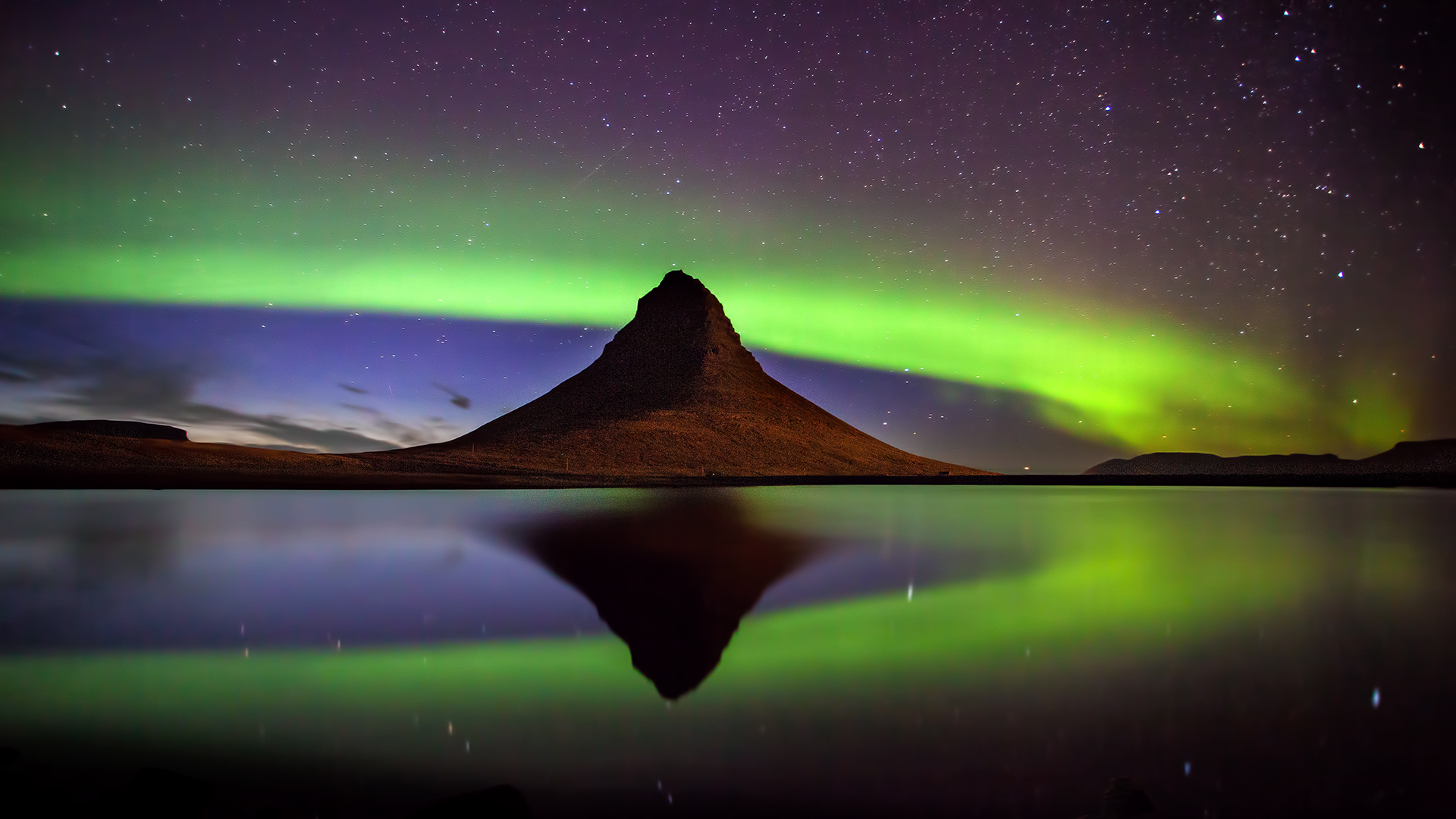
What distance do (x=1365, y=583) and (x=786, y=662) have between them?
1328 centimetres

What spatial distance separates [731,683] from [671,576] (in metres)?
6.74

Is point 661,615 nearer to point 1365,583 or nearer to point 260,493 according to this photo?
point 1365,583

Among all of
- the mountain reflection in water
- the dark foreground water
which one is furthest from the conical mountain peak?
the dark foreground water

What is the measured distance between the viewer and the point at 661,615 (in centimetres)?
1058

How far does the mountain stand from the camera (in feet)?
388

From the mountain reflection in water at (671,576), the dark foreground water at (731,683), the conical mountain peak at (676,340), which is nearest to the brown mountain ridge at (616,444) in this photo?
the conical mountain peak at (676,340)

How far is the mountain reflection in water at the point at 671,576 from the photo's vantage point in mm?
8656

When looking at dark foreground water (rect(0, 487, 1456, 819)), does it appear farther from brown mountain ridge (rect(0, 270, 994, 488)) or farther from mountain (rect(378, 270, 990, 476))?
mountain (rect(378, 270, 990, 476))

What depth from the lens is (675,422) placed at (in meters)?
133

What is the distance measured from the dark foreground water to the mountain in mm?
94101

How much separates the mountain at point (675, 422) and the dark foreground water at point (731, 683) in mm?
94101

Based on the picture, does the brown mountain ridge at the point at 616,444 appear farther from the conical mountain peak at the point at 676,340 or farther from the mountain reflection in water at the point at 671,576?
the mountain reflection in water at the point at 671,576

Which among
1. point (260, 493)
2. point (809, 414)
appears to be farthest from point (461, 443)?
point (260, 493)

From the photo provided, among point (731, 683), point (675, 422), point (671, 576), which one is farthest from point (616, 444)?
point (731, 683)
